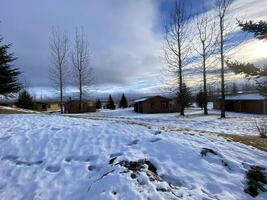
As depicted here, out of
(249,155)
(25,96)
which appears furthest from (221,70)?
(25,96)

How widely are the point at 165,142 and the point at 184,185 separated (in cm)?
199

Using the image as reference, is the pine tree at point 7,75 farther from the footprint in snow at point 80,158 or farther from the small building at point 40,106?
the small building at point 40,106

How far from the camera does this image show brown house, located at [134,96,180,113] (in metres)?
47.7

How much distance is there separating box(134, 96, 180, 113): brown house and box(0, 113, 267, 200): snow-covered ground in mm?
39487

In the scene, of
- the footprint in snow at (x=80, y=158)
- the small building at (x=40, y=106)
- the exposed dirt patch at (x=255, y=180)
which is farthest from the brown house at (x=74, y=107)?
the exposed dirt patch at (x=255, y=180)

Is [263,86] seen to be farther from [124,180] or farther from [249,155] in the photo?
[124,180]

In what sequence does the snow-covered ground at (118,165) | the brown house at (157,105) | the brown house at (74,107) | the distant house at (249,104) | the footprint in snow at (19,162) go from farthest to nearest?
the brown house at (74,107), the brown house at (157,105), the distant house at (249,104), the footprint in snow at (19,162), the snow-covered ground at (118,165)

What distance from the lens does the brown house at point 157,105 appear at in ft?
156

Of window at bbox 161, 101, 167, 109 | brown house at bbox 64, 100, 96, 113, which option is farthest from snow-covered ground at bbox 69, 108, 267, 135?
brown house at bbox 64, 100, 96, 113

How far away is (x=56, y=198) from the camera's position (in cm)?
473

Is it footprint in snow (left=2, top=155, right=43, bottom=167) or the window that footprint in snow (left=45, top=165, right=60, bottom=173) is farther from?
the window

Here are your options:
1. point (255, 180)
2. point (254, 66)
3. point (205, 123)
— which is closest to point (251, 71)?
point (254, 66)

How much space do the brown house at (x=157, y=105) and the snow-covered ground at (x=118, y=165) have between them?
39.5 m

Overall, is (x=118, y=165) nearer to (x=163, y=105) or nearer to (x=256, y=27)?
(x=256, y=27)
